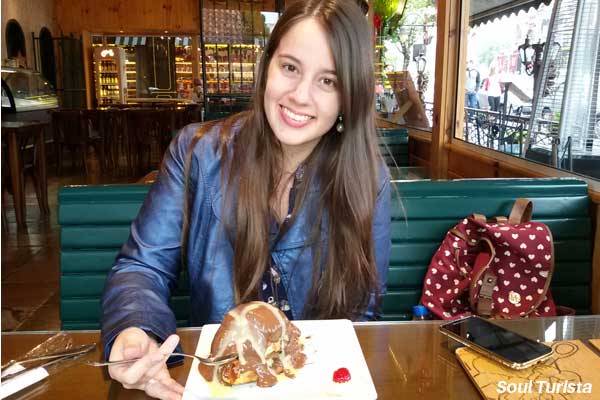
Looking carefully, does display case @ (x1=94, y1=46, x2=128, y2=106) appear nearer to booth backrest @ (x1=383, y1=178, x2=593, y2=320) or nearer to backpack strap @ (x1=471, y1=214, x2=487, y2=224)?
booth backrest @ (x1=383, y1=178, x2=593, y2=320)

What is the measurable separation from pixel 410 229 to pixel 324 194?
2.18 feet

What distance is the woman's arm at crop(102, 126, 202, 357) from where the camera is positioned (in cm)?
97

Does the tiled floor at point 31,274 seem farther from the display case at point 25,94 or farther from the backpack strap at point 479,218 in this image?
the display case at point 25,94

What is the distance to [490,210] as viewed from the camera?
195 cm

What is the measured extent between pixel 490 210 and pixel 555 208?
0.85ft

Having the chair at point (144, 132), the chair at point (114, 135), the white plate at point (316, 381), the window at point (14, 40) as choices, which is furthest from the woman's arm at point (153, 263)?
the window at point (14, 40)

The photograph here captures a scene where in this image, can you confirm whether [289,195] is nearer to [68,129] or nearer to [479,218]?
[479,218]

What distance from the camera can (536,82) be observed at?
2.62 m

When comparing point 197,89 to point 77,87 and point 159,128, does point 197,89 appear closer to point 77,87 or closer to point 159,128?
point 77,87

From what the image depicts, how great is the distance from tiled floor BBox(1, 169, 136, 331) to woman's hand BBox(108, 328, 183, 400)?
1.81 m

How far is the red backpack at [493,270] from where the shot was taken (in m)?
1.77

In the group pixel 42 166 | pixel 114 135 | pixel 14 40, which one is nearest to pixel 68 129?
pixel 114 135

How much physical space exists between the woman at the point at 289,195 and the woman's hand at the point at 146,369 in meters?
0.31

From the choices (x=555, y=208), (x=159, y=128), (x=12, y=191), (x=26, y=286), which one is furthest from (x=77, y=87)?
(x=555, y=208)
